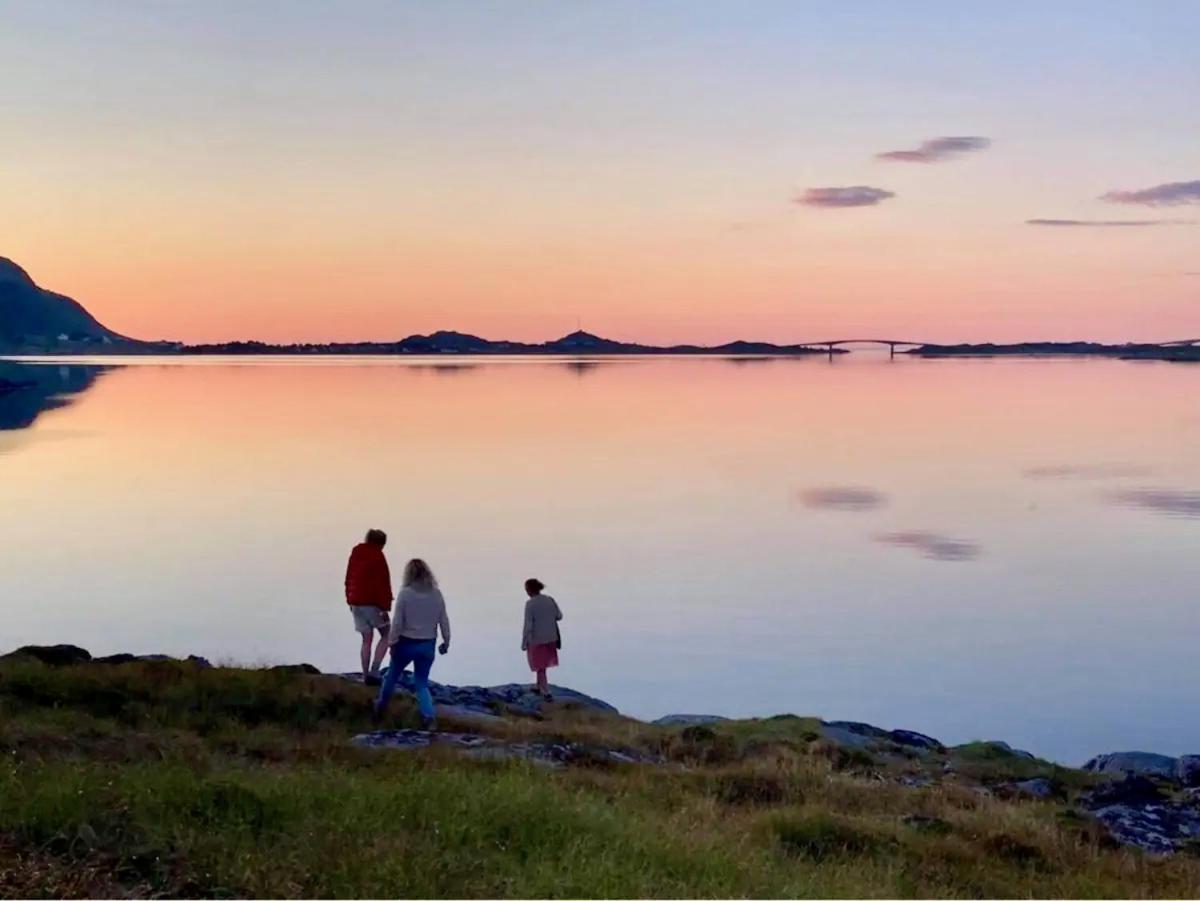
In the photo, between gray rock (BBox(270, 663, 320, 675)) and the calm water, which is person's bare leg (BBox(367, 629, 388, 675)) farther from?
the calm water

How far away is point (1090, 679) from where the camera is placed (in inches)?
936

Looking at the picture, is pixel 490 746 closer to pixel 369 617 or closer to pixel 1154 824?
pixel 369 617

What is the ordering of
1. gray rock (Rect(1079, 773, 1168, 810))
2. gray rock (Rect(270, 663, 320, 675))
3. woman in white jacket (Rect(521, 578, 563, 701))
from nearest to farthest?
gray rock (Rect(1079, 773, 1168, 810)), gray rock (Rect(270, 663, 320, 675)), woman in white jacket (Rect(521, 578, 563, 701))

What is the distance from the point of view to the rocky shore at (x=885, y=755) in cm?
1273

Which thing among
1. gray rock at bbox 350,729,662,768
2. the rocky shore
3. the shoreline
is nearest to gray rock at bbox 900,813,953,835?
the rocky shore

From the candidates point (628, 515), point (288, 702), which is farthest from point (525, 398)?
point (288, 702)

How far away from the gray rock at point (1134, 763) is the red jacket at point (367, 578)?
1060cm

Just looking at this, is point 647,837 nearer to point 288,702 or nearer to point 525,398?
point 288,702

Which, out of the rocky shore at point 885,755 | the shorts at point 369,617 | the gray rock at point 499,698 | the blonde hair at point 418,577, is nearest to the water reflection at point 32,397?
the gray rock at point 499,698

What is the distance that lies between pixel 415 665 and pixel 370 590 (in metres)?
2.29

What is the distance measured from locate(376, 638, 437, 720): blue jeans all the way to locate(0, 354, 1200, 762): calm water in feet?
26.7

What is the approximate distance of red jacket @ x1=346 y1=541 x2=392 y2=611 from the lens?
15562 millimetres

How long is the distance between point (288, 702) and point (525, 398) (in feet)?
349

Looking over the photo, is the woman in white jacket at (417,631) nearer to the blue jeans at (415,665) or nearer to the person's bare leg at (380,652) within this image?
the blue jeans at (415,665)
